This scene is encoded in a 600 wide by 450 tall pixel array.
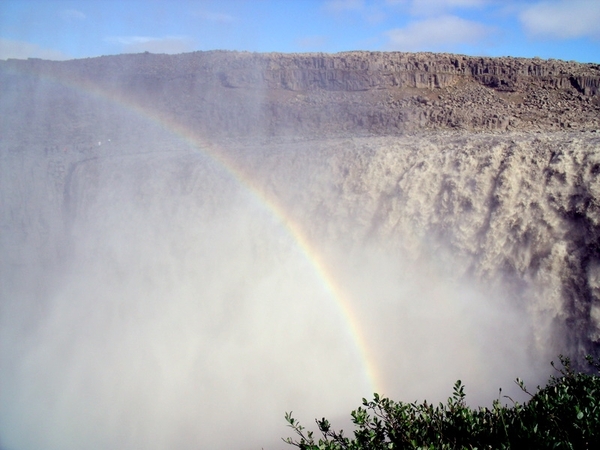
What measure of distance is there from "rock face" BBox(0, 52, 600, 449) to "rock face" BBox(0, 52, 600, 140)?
10 centimetres

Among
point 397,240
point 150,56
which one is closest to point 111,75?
point 150,56

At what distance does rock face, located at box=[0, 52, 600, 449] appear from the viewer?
8.31 m

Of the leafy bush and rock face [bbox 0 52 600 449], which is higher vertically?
rock face [bbox 0 52 600 449]

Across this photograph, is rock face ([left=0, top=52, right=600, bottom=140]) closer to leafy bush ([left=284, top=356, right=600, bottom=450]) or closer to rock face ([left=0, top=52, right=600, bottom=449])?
rock face ([left=0, top=52, right=600, bottom=449])

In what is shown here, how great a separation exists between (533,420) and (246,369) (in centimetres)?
699

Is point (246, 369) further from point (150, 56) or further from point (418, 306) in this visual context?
point (150, 56)

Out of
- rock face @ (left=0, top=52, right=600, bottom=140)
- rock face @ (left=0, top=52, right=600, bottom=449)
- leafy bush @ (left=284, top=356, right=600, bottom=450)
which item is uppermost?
rock face @ (left=0, top=52, right=600, bottom=140)

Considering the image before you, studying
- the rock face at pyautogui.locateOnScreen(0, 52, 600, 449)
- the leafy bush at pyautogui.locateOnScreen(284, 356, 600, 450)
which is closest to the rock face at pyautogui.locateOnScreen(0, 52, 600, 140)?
the rock face at pyautogui.locateOnScreen(0, 52, 600, 449)

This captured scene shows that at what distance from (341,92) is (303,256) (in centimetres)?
856

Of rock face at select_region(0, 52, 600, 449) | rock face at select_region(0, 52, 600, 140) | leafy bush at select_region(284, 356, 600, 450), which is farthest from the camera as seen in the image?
rock face at select_region(0, 52, 600, 140)

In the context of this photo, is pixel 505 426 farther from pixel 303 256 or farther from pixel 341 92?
pixel 341 92

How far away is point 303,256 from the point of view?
34.3ft

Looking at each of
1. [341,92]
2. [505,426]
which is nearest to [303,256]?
[505,426]

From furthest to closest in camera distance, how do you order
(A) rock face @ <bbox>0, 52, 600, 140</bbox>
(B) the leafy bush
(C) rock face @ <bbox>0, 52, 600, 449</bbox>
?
(A) rock face @ <bbox>0, 52, 600, 140</bbox> → (C) rock face @ <bbox>0, 52, 600, 449</bbox> → (B) the leafy bush
